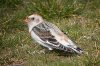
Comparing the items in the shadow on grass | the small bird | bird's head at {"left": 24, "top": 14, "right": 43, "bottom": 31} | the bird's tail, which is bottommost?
the shadow on grass

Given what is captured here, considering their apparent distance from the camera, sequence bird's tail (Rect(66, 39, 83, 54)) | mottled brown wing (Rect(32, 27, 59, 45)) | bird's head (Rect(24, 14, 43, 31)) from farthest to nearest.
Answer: bird's head (Rect(24, 14, 43, 31)), mottled brown wing (Rect(32, 27, 59, 45)), bird's tail (Rect(66, 39, 83, 54))

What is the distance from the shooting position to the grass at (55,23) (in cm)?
839

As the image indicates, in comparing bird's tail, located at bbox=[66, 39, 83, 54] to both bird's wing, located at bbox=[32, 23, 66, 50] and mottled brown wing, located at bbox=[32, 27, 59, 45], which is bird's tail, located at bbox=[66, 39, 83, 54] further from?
mottled brown wing, located at bbox=[32, 27, 59, 45]

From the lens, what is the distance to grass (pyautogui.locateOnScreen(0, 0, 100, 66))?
27.5 ft

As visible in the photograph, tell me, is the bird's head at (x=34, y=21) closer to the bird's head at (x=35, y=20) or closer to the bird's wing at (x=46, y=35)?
the bird's head at (x=35, y=20)

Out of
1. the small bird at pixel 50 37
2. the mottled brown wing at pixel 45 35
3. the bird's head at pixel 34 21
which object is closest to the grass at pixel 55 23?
the small bird at pixel 50 37

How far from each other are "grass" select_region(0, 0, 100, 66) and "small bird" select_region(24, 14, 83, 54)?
215mm

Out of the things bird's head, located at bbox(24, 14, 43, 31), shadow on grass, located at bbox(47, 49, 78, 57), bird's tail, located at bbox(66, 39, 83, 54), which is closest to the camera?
bird's tail, located at bbox(66, 39, 83, 54)

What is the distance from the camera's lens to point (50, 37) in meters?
8.53

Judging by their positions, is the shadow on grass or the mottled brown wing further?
the shadow on grass

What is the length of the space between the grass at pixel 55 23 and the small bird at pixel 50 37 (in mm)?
215

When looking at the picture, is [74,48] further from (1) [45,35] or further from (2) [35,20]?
(2) [35,20]

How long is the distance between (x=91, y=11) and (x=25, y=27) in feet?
5.95

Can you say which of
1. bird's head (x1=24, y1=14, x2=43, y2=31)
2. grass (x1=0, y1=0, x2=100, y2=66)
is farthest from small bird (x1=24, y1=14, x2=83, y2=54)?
grass (x1=0, y1=0, x2=100, y2=66)
